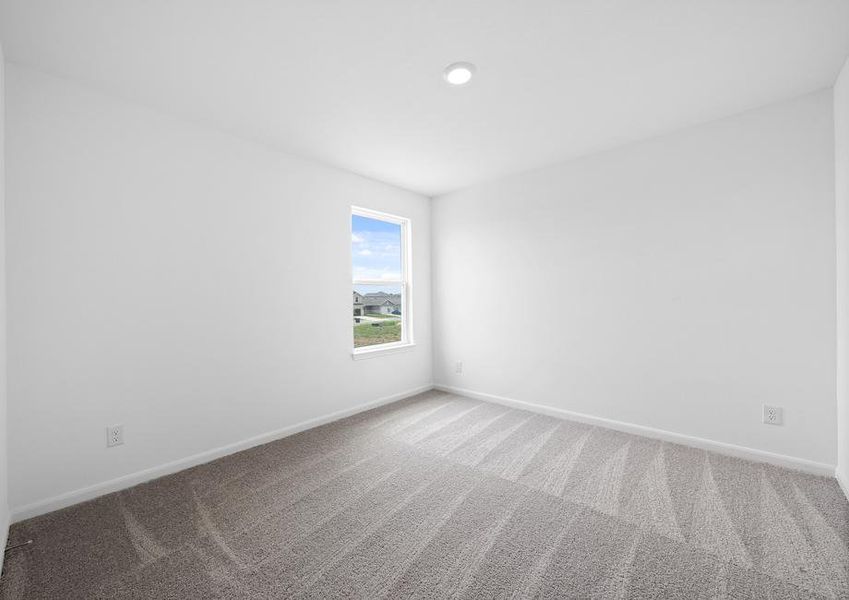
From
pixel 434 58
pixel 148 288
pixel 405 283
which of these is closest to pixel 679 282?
pixel 434 58

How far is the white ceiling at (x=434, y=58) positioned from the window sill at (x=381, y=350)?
6.67 feet

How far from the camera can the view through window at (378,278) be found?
3.83m

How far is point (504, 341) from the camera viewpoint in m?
3.87

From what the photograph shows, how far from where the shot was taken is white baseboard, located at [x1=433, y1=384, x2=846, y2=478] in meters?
2.33

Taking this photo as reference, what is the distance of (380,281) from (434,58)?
2.45m

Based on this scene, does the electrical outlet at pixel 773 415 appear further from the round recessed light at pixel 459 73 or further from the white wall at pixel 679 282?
the round recessed light at pixel 459 73

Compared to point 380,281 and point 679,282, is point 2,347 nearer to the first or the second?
point 380,281

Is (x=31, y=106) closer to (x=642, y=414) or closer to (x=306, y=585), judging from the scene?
(x=306, y=585)

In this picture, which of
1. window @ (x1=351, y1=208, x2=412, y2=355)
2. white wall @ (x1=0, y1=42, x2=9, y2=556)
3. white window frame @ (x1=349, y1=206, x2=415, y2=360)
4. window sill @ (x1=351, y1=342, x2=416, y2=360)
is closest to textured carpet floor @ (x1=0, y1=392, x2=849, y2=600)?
white wall @ (x1=0, y1=42, x2=9, y2=556)

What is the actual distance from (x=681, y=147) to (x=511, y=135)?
1305mm

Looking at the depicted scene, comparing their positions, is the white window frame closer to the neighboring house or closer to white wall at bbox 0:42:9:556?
the neighboring house

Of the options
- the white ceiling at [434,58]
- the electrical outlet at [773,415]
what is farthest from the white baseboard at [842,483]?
the white ceiling at [434,58]

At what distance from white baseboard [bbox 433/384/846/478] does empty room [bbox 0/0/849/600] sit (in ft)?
0.08

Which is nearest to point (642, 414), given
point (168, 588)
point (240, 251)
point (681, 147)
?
point (681, 147)
